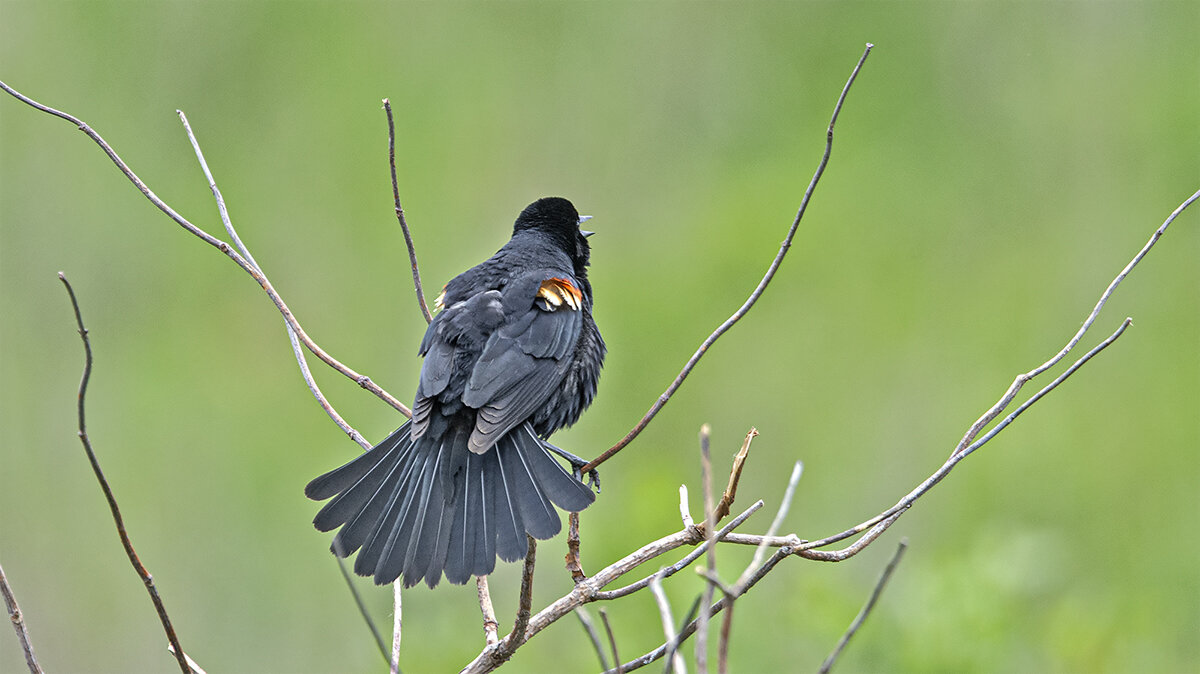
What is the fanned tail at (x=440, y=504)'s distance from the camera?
188 centimetres

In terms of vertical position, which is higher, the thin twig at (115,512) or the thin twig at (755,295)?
the thin twig at (755,295)

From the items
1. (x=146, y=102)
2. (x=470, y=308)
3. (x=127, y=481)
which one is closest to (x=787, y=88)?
(x=146, y=102)

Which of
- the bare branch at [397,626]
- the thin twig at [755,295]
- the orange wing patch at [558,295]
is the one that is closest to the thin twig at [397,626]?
the bare branch at [397,626]

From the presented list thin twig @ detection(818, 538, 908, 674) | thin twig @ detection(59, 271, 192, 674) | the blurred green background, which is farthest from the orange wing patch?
the blurred green background

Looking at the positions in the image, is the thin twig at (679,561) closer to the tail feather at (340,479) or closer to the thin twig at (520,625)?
the thin twig at (520,625)

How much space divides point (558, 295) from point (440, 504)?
0.65m

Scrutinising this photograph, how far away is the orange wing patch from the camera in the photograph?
8.10ft

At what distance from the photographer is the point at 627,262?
19.3ft

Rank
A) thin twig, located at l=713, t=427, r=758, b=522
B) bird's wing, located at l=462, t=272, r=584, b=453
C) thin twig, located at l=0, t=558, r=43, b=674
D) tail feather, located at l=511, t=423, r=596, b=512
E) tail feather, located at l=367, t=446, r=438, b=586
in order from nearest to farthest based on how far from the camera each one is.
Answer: thin twig, located at l=0, t=558, r=43, b=674
thin twig, located at l=713, t=427, r=758, b=522
tail feather, located at l=367, t=446, r=438, b=586
tail feather, located at l=511, t=423, r=596, b=512
bird's wing, located at l=462, t=272, r=584, b=453

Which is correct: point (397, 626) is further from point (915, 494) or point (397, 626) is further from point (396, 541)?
point (915, 494)

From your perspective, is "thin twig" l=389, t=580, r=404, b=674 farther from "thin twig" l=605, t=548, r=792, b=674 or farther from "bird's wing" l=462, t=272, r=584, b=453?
"bird's wing" l=462, t=272, r=584, b=453

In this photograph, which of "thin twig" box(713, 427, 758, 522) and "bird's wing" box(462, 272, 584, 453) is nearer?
"thin twig" box(713, 427, 758, 522)

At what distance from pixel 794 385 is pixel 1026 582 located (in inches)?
87.4

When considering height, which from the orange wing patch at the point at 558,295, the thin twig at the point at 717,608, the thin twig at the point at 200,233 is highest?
the orange wing patch at the point at 558,295
